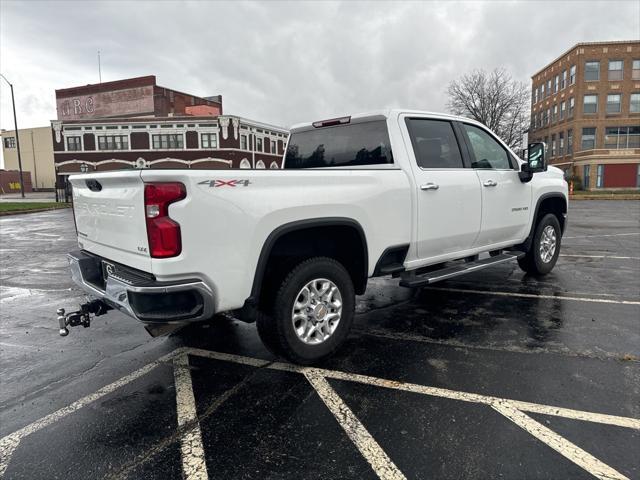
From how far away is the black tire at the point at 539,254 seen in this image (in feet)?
20.9

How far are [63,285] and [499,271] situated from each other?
678cm

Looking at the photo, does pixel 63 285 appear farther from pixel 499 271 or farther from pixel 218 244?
pixel 499 271

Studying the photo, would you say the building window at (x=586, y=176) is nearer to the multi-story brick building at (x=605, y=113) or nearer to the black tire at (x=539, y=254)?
the multi-story brick building at (x=605, y=113)

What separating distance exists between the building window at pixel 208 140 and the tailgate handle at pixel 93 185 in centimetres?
4807

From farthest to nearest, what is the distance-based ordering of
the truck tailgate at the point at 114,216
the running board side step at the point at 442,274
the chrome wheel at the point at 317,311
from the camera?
1. the running board side step at the point at 442,274
2. the chrome wheel at the point at 317,311
3. the truck tailgate at the point at 114,216

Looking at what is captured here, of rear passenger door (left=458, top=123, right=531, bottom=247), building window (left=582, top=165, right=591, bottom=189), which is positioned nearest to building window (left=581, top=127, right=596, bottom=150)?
building window (left=582, top=165, right=591, bottom=189)

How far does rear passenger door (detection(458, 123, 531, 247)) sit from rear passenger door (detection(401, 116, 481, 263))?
19 cm

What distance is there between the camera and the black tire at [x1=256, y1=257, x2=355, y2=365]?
3.41m

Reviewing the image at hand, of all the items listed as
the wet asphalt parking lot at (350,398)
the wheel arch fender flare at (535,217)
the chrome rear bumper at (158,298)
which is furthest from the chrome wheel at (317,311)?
the wheel arch fender flare at (535,217)

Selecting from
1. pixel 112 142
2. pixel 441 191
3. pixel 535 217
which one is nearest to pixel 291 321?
pixel 441 191

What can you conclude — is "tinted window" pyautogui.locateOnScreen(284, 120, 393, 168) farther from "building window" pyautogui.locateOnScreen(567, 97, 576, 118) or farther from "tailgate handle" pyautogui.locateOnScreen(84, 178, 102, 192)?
"building window" pyautogui.locateOnScreen(567, 97, 576, 118)

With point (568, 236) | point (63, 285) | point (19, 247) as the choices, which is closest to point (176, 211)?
point (63, 285)

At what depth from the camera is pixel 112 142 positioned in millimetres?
50812

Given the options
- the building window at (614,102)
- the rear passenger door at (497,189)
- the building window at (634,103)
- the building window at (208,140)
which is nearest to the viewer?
the rear passenger door at (497,189)
